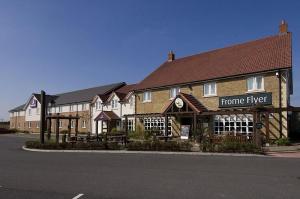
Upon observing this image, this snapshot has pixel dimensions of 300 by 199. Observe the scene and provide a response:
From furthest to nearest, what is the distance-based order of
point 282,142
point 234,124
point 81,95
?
point 81,95
point 234,124
point 282,142

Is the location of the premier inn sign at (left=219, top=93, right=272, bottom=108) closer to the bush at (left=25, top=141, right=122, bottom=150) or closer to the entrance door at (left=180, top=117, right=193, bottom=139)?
the entrance door at (left=180, top=117, right=193, bottom=139)

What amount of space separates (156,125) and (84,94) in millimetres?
26362

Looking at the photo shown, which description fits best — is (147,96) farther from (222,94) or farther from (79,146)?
(79,146)

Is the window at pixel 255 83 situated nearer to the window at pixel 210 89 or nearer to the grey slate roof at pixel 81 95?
the window at pixel 210 89

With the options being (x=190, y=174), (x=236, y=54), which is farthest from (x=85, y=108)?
(x=190, y=174)

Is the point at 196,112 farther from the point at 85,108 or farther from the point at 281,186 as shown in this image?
the point at 85,108

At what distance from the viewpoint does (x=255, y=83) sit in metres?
24.0

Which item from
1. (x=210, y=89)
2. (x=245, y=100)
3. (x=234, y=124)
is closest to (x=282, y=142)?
(x=245, y=100)

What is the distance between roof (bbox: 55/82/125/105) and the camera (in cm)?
5044

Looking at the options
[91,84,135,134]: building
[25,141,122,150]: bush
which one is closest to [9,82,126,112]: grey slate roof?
[91,84,135,134]: building

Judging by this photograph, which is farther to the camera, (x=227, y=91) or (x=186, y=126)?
(x=186, y=126)

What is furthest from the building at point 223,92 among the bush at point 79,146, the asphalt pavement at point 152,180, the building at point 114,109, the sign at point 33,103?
the sign at point 33,103

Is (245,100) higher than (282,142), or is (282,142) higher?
(245,100)

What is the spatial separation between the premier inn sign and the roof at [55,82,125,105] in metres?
24.9
